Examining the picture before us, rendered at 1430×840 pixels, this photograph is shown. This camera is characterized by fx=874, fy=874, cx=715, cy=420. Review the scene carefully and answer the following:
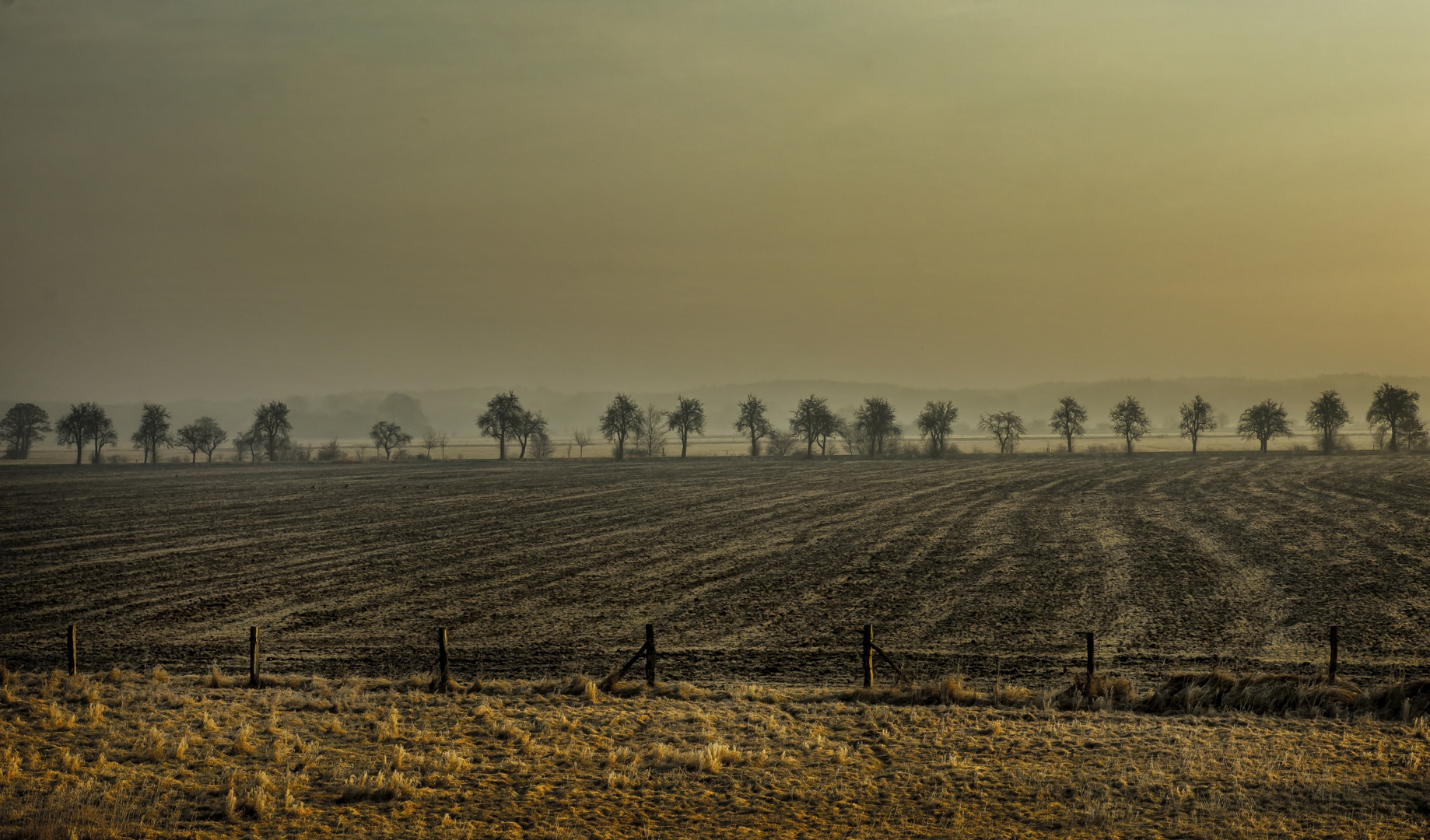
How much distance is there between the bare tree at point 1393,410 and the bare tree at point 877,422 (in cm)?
7054

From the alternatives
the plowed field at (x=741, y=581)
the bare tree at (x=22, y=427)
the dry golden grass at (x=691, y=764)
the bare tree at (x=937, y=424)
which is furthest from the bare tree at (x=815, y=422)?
the bare tree at (x=22, y=427)

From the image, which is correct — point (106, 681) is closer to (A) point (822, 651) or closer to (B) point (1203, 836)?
(A) point (822, 651)

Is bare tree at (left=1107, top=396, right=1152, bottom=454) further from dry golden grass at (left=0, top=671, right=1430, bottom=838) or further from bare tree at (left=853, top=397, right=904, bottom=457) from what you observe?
dry golden grass at (left=0, top=671, right=1430, bottom=838)

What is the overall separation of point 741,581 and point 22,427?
18499 cm

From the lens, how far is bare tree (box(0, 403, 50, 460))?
16088 centimetres

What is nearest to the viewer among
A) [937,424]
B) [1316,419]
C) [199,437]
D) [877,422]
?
[1316,419]

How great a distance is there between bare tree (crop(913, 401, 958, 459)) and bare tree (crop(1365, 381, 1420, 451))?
61279mm

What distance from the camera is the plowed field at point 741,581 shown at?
20094 millimetres

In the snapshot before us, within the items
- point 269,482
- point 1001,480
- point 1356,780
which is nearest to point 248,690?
point 1356,780

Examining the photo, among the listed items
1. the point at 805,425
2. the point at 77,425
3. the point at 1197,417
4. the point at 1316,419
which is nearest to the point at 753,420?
the point at 805,425

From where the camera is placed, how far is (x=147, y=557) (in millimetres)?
36094

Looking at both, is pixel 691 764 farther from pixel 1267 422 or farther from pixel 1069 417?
pixel 1069 417

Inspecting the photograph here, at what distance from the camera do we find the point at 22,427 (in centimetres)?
16188

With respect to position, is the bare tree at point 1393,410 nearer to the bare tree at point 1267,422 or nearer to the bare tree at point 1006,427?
the bare tree at point 1267,422
